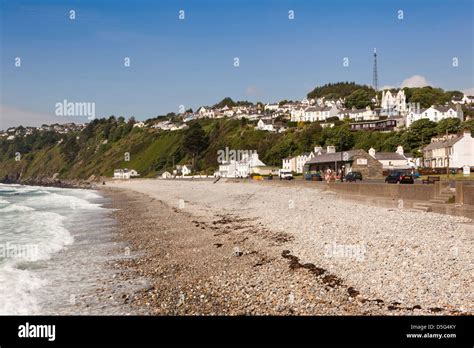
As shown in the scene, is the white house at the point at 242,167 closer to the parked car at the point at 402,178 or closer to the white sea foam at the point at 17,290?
the parked car at the point at 402,178

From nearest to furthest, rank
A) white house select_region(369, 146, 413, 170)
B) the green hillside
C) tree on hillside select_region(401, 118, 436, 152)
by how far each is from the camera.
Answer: white house select_region(369, 146, 413, 170)
tree on hillside select_region(401, 118, 436, 152)
the green hillside

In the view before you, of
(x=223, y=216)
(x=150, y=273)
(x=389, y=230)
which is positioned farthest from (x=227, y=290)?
(x=223, y=216)

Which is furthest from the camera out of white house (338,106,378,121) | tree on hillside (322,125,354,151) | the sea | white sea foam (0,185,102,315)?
white house (338,106,378,121)

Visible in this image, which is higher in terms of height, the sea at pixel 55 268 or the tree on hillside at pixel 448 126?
the tree on hillside at pixel 448 126

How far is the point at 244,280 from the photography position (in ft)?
43.0

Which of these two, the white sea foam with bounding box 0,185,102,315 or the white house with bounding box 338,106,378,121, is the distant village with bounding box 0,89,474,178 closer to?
the white house with bounding box 338,106,378,121

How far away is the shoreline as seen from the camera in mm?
10047

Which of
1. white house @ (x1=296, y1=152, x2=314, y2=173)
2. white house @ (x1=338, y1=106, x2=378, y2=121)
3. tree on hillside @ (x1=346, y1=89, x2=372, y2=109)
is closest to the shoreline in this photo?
white house @ (x1=296, y1=152, x2=314, y2=173)

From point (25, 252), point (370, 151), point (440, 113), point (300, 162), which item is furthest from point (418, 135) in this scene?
point (25, 252)

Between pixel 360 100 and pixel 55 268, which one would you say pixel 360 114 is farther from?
pixel 55 268

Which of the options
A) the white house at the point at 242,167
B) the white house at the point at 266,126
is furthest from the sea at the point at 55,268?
the white house at the point at 266,126

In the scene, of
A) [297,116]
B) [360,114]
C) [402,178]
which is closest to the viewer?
[402,178]

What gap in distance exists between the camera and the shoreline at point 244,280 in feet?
33.0
